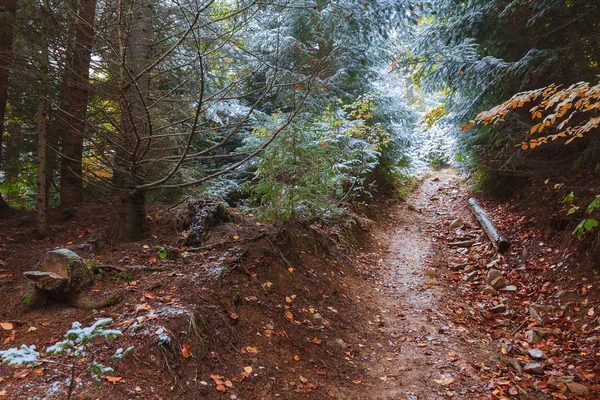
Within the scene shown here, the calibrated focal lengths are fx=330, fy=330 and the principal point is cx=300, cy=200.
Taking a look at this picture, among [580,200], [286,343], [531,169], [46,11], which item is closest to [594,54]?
[531,169]

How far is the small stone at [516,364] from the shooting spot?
4.21m

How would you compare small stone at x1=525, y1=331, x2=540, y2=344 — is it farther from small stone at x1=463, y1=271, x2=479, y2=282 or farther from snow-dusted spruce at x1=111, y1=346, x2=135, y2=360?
snow-dusted spruce at x1=111, y1=346, x2=135, y2=360

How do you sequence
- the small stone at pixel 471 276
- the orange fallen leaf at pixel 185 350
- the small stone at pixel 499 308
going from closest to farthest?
1. the orange fallen leaf at pixel 185 350
2. the small stone at pixel 499 308
3. the small stone at pixel 471 276

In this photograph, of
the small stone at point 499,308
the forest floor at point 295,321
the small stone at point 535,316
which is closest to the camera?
the forest floor at point 295,321

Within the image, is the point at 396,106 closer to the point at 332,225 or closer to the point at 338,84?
the point at 338,84

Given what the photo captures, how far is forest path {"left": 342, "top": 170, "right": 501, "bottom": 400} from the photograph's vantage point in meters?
3.95

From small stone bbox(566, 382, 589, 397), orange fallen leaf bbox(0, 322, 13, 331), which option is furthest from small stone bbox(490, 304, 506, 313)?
orange fallen leaf bbox(0, 322, 13, 331)

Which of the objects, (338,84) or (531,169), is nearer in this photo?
(531,169)

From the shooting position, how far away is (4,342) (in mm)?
2889

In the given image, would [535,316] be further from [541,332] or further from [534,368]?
[534,368]

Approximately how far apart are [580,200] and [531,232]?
129 centimetres

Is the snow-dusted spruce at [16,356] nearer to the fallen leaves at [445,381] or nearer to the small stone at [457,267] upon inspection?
the fallen leaves at [445,381]

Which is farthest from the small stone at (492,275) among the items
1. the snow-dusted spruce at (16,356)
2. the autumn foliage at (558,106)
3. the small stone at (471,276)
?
the snow-dusted spruce at (16,356)

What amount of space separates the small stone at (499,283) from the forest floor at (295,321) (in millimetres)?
121
